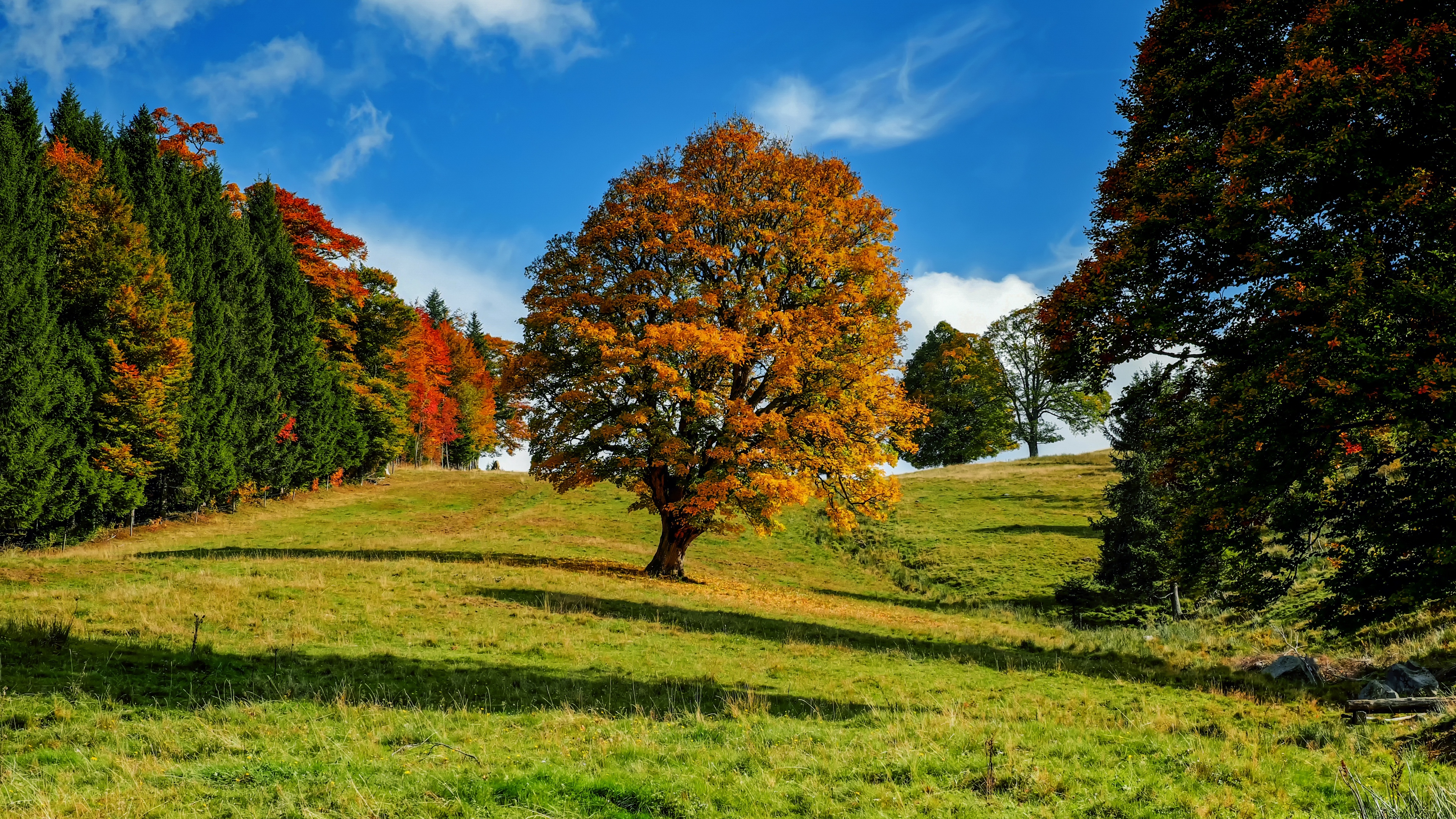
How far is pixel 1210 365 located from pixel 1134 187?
4044 millimetres

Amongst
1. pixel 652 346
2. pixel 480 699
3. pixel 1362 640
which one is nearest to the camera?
pixel 480 699

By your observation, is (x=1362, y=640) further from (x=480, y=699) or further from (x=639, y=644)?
(x=480, y=699)

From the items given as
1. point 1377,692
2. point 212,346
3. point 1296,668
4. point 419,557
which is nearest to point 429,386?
point 212,346

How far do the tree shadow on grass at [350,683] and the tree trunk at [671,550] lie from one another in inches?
551

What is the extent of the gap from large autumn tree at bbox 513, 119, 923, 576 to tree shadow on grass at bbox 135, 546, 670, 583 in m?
3.11

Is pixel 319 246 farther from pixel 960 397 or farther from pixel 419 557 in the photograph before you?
pixel 960 397

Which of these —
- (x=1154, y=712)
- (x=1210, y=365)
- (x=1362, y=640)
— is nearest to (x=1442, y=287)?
(x=1210, y=365)

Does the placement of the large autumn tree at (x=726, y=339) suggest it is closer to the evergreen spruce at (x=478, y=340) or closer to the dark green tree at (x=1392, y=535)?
the dark green tree at (x=1392, y=535)

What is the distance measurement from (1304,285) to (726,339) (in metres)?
15.2

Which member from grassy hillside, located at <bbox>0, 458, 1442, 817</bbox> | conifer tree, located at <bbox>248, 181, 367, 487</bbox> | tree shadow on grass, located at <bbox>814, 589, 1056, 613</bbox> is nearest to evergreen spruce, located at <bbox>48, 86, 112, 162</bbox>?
conifer tree, located at <bbox>248, 181, 367, 487</bbox>

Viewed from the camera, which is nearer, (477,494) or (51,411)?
(51,411)

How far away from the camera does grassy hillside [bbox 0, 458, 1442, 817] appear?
7.07 m

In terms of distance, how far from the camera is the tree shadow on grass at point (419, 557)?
85.7ft

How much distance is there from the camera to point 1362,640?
17578 millimetres
